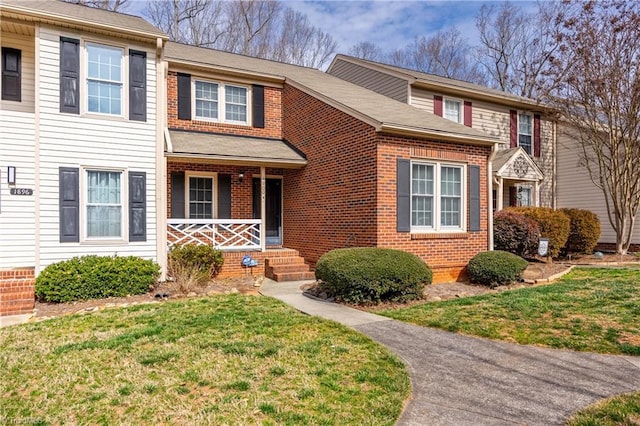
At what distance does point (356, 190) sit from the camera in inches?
402

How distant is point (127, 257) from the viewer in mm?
9578

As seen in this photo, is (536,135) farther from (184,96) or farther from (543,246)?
(184,96)

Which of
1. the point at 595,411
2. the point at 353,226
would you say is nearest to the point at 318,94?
the point at 353,226

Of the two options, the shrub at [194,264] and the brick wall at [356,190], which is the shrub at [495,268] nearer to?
the brick wall at [356,190]

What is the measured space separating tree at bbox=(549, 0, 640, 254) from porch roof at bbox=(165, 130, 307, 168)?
1112 centimetres

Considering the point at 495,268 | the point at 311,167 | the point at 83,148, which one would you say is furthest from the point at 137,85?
the point at 495,268

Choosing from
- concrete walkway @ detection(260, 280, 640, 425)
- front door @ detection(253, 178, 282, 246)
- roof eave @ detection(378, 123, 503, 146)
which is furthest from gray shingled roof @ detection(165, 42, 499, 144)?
concrete walkway @ detection(260, 280, 640, 425)

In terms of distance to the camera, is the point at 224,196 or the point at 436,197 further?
the point at 224,196

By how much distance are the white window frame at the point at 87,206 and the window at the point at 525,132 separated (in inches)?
610

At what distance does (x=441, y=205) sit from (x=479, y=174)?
1.44 meters

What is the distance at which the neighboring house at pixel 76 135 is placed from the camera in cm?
916

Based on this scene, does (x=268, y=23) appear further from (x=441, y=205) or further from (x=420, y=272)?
(x=420, y=272)

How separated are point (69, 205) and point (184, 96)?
202 inches

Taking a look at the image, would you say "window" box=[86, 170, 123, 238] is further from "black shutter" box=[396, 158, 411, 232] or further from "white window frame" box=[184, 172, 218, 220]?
"black shutter" box=[396, 158, 411, 232]
